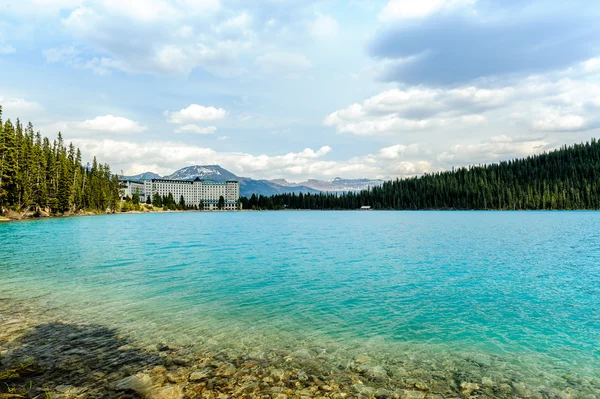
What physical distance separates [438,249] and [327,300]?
2757 cm

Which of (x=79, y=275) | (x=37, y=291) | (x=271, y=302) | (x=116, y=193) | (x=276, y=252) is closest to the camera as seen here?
(x=271, y=302)

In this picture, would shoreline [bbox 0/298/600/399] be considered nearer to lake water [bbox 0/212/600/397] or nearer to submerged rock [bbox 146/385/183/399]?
submerged rock [bbox 146/385/183/399]

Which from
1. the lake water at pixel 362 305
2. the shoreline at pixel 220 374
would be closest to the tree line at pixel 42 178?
the lake water at pixel 362 305

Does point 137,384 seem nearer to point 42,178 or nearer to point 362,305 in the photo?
point 362,305

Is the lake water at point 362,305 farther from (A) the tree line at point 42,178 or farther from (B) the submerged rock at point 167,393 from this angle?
(A) the tree line at point 42,178

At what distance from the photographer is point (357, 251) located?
39656mm

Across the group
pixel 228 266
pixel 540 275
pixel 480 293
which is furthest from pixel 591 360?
pixel 228 266

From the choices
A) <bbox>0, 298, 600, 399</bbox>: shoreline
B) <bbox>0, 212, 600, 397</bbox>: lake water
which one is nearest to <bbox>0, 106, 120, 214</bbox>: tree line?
<bbox>0, 212, 600, 397</bbox>: lake water

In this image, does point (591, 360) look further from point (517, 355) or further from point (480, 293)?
point (480, 293)

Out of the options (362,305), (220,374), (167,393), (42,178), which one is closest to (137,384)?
(167,393)

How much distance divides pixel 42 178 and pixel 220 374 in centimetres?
12371

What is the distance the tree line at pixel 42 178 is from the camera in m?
85.6

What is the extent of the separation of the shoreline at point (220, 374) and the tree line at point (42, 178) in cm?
9348

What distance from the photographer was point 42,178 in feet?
347
